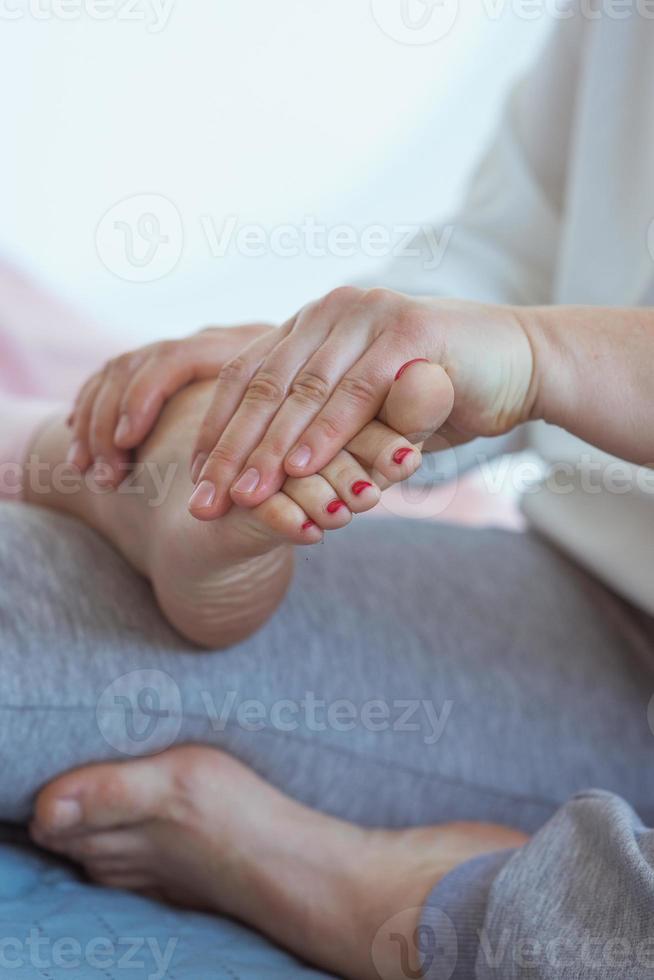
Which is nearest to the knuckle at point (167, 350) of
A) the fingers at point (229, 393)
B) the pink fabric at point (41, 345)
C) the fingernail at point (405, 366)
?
the fingers at point (229, 393)

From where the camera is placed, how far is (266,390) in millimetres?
583

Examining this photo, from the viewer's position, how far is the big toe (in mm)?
707

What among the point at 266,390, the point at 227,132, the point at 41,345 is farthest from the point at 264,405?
the point at 227,132

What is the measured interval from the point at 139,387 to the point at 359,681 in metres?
0.26

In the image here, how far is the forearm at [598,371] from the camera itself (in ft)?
2.00

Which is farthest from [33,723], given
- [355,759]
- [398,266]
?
[398,266]

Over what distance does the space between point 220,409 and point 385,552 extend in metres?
0.29

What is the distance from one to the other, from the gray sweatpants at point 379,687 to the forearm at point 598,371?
0.21m

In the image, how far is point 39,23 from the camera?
1.88 metres

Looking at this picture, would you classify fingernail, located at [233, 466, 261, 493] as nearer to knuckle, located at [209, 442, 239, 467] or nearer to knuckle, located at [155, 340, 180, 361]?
knuckle, located at [209, 442, 239, 467]

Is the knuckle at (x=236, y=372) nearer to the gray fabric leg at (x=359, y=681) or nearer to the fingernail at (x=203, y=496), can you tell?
the fingernail at (x=203, y=496)

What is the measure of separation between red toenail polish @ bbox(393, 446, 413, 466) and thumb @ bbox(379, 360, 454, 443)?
16 millimetres

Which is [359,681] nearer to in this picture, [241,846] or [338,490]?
[241,846]

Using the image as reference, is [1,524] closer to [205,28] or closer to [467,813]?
[467,813]
